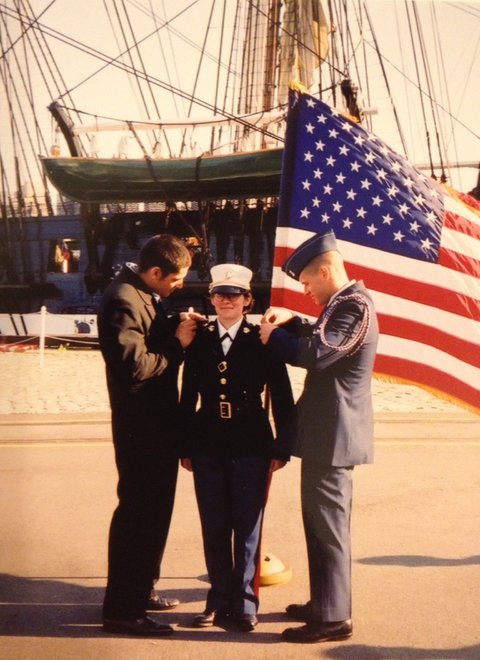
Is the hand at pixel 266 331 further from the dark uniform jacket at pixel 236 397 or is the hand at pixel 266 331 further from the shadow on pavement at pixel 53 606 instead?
the shadow on pavement at pixel 53 606

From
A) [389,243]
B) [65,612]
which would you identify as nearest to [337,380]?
[389,243]

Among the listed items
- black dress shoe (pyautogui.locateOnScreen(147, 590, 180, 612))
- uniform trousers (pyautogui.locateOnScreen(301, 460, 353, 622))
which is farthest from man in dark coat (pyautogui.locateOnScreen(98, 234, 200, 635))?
uniform trousers (pyautogui.locateOnScreen(301, 460, 353, 622))

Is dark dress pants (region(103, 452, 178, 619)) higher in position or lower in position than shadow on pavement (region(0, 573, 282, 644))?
higher

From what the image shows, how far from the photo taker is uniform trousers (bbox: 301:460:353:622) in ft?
10.2

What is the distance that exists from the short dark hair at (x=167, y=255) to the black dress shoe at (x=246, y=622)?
1593 mm

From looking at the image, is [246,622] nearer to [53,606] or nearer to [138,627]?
[138,627]

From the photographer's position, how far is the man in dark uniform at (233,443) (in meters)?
3.25

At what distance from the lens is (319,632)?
3.09 m

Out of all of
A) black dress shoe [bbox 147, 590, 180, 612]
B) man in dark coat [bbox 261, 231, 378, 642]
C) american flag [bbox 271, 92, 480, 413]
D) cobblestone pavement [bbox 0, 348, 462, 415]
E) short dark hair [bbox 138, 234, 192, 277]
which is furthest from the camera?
cobblestone pavement [bbox 0, 348, 462, 415]

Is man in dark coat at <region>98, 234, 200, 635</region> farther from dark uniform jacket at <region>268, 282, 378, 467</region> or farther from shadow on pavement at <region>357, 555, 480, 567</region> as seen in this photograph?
shadow on pavement at <region>357, 555, 480, 567</region>

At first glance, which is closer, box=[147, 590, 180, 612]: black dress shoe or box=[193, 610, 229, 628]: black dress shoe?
box=[193, 610, 229, 628]: black dress shoe

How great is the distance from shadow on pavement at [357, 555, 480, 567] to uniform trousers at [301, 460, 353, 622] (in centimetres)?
100

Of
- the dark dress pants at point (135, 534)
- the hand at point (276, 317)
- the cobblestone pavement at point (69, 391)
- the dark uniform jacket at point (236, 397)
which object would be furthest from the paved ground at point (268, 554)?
the cobblestone pavement at point (69, 391)

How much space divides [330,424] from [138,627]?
1235 millimetres
